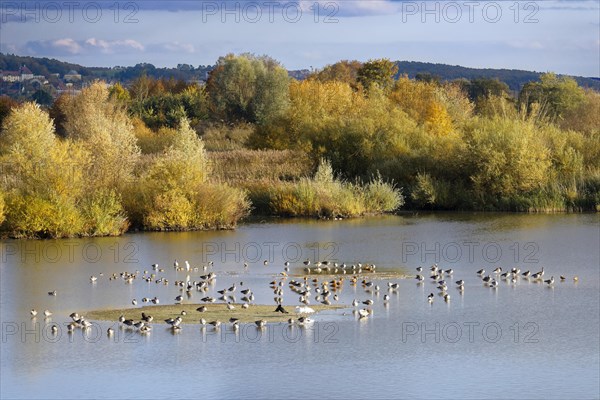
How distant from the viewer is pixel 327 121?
131 ft

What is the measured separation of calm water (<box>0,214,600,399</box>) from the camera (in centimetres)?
1295

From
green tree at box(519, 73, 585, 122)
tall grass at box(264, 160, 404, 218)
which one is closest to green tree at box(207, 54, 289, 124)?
green tree at box(519, 73, 585, 122)

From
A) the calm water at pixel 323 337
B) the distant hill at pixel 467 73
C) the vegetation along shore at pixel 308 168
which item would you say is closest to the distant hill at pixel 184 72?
the distant hill at pixel 467 73

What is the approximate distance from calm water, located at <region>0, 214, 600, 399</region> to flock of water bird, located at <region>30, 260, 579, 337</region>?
0.56ft

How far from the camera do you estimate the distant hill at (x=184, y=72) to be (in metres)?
96.4

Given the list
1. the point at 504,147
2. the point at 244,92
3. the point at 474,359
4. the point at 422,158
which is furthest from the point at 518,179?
the point at 244,92

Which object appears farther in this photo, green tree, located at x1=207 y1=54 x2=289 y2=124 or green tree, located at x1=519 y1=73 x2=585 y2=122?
green tree, located at x1=207 y1=54 x2=289 y2=124

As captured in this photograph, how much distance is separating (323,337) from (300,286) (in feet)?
14.2

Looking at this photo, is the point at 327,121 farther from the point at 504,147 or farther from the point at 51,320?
the point at 51,320

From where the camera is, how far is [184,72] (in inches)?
5251

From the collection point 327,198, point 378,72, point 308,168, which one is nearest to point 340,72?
point 378,72

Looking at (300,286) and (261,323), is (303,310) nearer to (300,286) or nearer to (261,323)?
(261,323)

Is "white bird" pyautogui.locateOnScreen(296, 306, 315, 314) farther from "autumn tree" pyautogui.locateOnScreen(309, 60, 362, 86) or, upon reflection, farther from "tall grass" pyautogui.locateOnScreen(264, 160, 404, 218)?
"autumn tree" pyautogui.locateOnScreen(309, 60, 362, 86)

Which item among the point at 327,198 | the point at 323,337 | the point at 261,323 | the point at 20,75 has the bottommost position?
the point at 323,337
